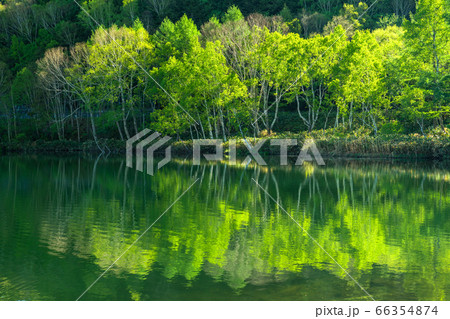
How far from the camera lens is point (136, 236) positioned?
397 inches

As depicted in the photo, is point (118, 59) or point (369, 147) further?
point (118, 59)

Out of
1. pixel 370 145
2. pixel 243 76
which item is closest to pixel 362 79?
pixel 370 145

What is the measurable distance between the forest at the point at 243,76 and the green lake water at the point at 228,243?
1810 centimetres

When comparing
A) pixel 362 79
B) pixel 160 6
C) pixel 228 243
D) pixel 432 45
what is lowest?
pixel 228 243

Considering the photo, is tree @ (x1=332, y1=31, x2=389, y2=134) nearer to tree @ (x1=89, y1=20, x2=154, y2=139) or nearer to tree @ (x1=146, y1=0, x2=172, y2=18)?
tree @ (x1=89, y1=20, x2=154, y2=139)

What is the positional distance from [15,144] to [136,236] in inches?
1832

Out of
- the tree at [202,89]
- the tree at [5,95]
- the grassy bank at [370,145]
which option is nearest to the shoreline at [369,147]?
the grassy bank at [370,145]

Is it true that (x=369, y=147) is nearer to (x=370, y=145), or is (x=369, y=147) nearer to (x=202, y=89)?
(x=370, y=145)

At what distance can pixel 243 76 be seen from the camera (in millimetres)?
44344

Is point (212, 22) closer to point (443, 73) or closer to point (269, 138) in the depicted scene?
point (269, 138)

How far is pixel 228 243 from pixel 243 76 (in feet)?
118

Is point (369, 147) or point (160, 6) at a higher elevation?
point (160, 6)

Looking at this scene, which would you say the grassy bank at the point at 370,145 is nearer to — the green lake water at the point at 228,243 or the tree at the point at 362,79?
the tree at the point at 362,79

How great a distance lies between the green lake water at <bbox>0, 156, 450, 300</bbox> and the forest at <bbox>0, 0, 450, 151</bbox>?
59.4 feet
